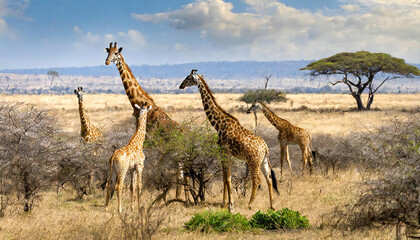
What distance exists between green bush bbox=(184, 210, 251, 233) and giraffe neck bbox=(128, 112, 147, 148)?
2.47 m

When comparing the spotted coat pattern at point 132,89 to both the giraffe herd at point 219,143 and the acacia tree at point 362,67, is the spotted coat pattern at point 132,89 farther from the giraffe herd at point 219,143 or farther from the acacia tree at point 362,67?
the acacia tree at point 362,67

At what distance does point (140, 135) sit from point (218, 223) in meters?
3.15

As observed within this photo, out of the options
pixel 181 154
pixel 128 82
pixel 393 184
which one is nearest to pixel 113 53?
pixel 128 82

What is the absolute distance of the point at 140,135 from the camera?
10961 millimetres

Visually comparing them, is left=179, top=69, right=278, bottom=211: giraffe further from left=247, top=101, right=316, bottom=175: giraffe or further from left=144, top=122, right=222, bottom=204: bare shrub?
left=247, top=101, right=316, bottom=175: giraffe

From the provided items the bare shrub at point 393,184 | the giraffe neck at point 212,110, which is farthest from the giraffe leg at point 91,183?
the bare shrub at point 393,184

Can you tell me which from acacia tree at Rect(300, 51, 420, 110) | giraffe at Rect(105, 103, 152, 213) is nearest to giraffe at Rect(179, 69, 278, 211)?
giraffe at Rect(105, 103, 152, 213)

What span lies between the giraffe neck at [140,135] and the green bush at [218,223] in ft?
8.11

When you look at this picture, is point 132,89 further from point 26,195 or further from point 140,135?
point 26,195

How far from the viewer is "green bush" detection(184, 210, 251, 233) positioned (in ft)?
28.6

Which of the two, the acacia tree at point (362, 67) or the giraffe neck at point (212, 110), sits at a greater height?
the acacia tree at point (362, 67)

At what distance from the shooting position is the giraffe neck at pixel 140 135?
1056 cm

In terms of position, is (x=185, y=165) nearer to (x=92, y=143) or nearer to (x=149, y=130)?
(x=149, y=130)

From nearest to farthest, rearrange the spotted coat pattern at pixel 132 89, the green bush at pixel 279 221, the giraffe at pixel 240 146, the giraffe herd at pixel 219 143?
the green bush at pixel 279 221 < the giraffe herd at pixel 219 143 < the giraffe at pixel 240 146 < the spotted coat pattern at pixel 132 89
